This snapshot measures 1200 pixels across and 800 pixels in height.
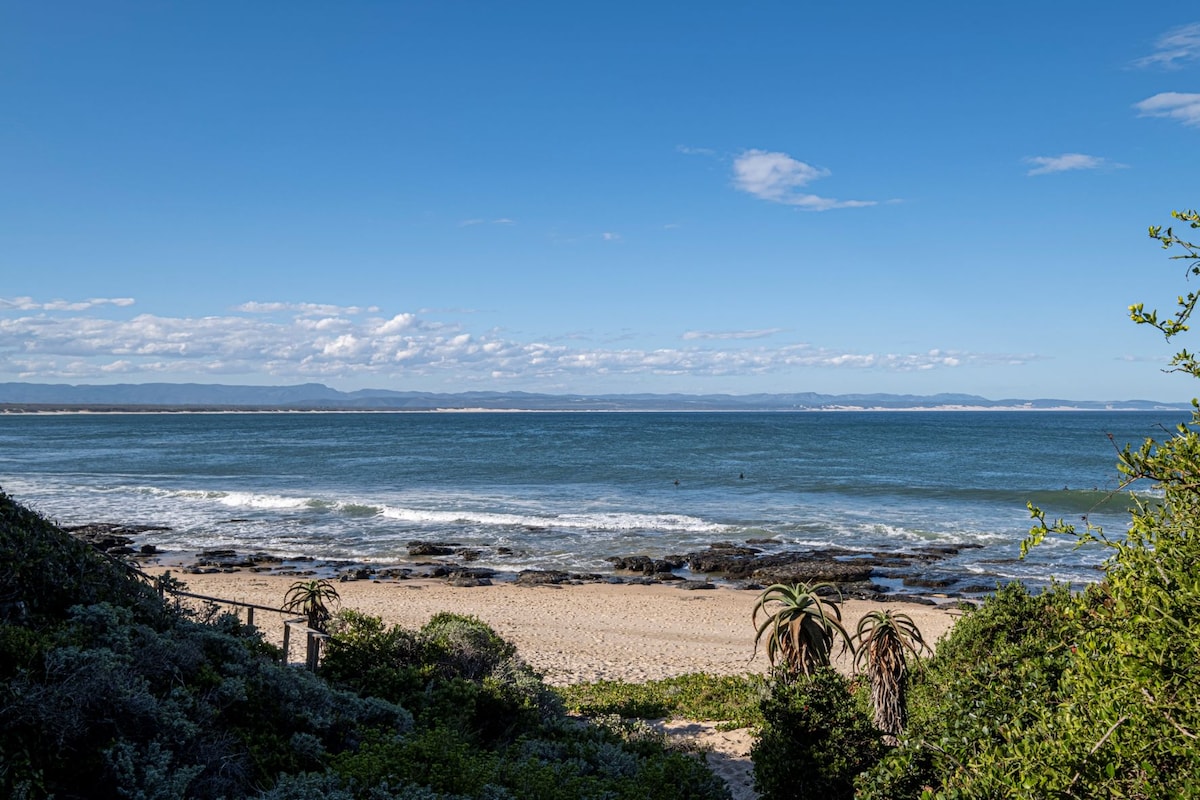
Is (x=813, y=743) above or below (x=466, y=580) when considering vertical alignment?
above

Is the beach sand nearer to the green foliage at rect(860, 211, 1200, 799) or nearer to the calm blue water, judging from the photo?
the calm blue water

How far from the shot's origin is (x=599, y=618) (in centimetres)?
2233

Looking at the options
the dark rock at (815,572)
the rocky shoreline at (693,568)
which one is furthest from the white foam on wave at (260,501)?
the dark rock at (815,572)

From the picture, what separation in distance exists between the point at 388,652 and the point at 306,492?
40690mm

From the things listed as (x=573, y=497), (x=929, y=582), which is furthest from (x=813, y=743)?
(x=573, y=497)

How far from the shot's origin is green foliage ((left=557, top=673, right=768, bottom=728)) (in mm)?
12508

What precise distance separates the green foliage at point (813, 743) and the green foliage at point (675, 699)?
3760 millimetres

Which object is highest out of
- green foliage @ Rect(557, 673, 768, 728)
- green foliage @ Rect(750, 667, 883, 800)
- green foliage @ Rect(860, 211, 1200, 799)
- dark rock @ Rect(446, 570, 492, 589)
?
green foliage @ Rect(860, 211, 1200, 799)

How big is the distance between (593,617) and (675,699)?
352 inches

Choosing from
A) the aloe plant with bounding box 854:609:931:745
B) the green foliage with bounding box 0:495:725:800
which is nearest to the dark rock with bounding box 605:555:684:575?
the green foliage with bounding box 0:495:725:800

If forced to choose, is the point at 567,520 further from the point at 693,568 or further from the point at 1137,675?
the point at 1137,675

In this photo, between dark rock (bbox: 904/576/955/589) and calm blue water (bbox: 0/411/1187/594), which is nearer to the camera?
dark rock (bbox: 904/576/955/589)

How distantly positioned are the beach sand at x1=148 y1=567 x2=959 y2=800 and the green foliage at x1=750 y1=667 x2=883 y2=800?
432 centimetres

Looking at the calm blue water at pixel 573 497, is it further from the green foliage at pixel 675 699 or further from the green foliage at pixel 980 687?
the green foliage at pixel 675 699
